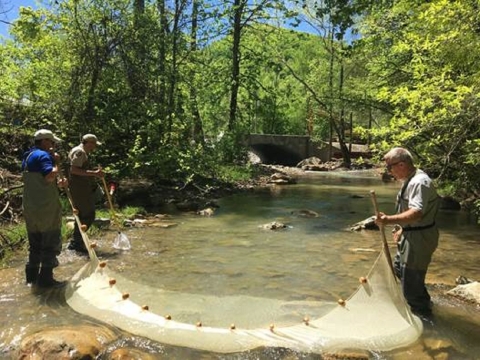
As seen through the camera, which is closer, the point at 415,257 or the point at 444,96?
the point at 415,257

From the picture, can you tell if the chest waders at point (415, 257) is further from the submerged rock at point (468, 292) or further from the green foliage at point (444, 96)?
the green foliage at point (444, 96)

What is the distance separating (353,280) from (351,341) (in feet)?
9.68

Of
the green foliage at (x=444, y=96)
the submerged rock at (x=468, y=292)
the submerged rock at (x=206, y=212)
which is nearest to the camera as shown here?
the submerged rock at (x=468, y=292)

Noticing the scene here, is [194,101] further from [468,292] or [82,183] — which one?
[468,292]

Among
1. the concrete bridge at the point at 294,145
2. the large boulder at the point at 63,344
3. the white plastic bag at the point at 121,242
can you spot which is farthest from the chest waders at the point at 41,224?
the concrete bridge at the point at 294,145

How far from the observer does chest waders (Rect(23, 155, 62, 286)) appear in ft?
21.7

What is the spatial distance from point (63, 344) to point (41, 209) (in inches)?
95.3

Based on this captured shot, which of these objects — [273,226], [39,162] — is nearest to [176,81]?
[273,226]

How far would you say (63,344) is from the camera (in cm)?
474

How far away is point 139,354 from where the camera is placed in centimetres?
486

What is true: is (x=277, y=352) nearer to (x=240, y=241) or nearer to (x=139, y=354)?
(x=139, y=354)

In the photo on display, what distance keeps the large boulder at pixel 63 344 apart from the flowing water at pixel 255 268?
188 millimetres

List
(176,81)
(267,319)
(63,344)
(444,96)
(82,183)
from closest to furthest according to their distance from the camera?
(63,344)
(267,319)
(82,183)
(444,96)
(176,81)

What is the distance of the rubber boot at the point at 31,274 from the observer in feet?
22.6
